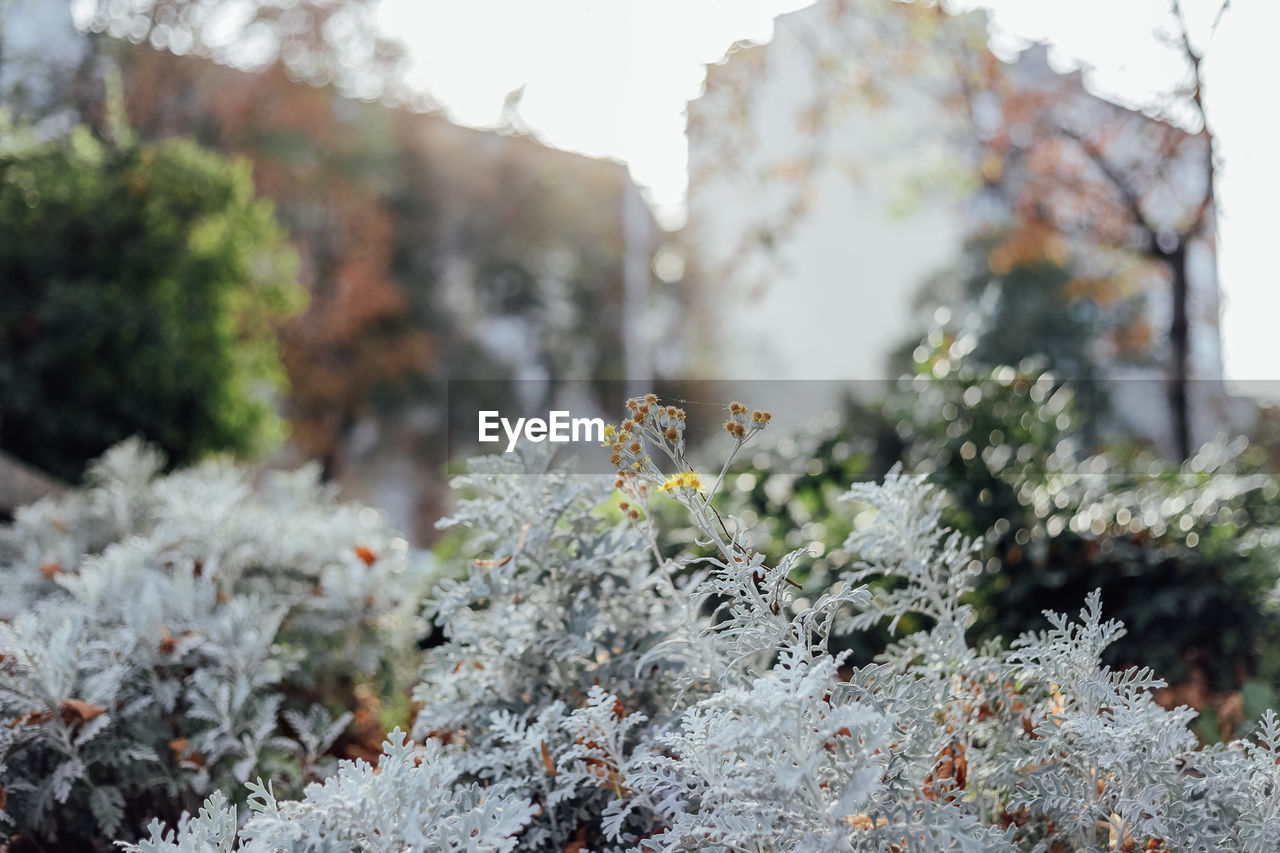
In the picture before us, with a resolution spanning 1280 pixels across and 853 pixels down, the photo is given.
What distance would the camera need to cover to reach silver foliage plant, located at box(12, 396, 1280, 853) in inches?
35.0

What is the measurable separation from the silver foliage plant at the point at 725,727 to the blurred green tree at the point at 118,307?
299cm

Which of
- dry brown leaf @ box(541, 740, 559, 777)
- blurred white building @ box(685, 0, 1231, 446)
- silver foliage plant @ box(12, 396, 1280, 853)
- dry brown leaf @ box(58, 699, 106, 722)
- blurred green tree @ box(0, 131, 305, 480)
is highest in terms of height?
blurred white building @ box(685, 0, 1231, 446)

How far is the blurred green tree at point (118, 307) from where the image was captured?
12.3 feet

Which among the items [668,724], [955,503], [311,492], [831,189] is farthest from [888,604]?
[831,189]

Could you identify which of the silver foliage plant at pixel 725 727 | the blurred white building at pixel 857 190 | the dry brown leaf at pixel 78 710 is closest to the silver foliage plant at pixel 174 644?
the dry brown leaf at pixel 78 710

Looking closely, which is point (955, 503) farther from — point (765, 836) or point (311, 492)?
point (311, 492)

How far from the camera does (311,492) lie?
2.92 metres

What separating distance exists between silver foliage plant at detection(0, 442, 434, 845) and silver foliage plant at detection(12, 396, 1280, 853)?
39 centimetres

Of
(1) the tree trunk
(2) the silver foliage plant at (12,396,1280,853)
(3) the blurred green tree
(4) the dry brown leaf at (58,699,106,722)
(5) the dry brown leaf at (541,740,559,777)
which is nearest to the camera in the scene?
(2) the silver foliage plant at (12,396,1280,853)

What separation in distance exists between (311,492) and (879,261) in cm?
664

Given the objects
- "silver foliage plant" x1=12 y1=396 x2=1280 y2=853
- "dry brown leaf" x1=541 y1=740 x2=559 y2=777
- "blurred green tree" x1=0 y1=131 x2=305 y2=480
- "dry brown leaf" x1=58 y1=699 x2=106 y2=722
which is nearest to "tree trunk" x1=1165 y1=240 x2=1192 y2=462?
"silver foliage plant" x1=12 y1=396 x2=1280 y2=853

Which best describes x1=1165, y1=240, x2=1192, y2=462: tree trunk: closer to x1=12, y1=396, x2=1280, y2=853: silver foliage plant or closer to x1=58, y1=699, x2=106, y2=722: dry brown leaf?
x1=12, y1=396, x2=1280, y2=853: silver foliage plant

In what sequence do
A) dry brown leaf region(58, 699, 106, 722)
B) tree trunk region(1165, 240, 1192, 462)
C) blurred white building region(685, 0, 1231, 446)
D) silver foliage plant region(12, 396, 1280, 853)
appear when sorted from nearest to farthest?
silver foliage plant region(12, 396, 1280, 853), dry brown leaf region(58, 699, 106, 722), tree trunk region(1165, 240, 1192, 462), blurred white building region(685, 0, 1231, 446)

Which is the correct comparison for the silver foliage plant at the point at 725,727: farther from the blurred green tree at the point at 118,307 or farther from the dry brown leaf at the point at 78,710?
the blurred green tree at the point at 118,307
